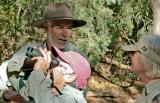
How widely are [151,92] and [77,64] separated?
742mm

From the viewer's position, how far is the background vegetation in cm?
810

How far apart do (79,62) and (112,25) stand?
21.2 feet

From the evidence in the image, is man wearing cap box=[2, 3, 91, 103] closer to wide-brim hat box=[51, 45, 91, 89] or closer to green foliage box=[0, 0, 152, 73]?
wide-brim hat box=[51, 45, 91, 89]

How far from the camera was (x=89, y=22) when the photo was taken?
8.12m

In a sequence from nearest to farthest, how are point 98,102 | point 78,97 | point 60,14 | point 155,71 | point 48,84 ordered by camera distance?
point 155,71 < point 48,84 < point 78,97 < point 60,14 < point 98,102

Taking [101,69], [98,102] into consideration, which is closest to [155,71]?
[98,102]

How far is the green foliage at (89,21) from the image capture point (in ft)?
26.6

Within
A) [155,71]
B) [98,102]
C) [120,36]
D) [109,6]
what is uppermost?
[155,71]

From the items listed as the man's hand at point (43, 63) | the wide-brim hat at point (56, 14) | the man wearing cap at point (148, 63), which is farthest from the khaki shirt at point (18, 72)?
the man wearing cap at point (148, 63)

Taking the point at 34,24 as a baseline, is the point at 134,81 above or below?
below

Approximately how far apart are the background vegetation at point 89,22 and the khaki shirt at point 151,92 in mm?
5355

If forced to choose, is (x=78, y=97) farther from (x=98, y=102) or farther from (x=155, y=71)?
(x=98, y=102)

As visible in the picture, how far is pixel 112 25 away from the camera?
9.29m

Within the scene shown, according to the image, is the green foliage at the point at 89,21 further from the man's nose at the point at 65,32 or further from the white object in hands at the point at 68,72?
the white object in hands at the point at 68,72
